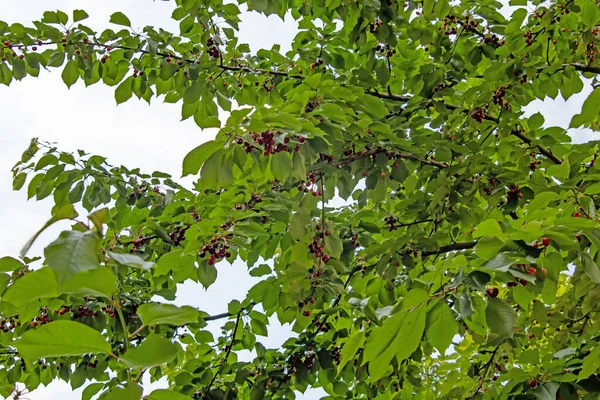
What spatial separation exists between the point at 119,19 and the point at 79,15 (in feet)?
0.75

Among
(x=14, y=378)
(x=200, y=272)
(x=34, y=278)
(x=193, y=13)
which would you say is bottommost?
(x=34, y=278)

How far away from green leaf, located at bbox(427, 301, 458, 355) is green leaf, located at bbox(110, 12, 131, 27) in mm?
2518

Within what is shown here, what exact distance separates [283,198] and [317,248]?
0.29 m

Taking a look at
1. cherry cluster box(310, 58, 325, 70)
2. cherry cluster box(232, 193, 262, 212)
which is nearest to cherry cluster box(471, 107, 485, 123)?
cherry cluster box(310, 58, 325, 70)

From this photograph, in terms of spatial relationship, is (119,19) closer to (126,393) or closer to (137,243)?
(137,243)

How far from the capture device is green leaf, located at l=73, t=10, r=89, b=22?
9.52 feet

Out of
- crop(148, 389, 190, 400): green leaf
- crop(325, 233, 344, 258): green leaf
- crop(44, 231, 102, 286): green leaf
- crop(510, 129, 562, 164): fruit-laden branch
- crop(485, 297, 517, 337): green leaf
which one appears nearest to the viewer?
crop(44, 231, 102, 286): green leaf

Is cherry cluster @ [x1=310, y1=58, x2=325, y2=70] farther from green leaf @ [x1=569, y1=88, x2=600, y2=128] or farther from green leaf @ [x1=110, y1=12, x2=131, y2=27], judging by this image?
green leaf @ [x1=569, y1=88, x2=600, y2=128]

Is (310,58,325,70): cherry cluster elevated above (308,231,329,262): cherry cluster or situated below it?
above

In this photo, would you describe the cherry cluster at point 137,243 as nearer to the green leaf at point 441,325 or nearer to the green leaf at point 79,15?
the green leaf at point 79,15

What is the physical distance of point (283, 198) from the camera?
2367 millimetres

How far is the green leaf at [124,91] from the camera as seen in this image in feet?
10.5

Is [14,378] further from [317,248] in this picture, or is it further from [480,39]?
[480,39]

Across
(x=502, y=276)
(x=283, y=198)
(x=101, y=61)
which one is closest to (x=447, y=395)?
(x=283, y=198)
